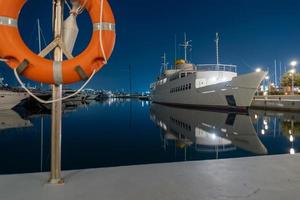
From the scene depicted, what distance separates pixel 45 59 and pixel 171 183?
1.73m

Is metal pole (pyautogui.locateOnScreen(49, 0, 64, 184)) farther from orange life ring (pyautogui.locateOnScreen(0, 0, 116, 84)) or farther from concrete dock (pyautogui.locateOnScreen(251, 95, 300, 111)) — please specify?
concrete dock (pyautogui.locateOnScreen(251, 95, 300, 111))

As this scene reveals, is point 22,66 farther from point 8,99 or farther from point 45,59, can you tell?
point 8,99

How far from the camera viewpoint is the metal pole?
7.77 ft

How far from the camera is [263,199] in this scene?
1.94 m

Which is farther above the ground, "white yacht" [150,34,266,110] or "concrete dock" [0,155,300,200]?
"white yacht" [150,34,266,110]

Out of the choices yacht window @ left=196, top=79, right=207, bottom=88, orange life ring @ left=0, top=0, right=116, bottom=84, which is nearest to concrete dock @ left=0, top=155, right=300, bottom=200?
orange life ring @ left=0, top=0, right=116, bottom=84

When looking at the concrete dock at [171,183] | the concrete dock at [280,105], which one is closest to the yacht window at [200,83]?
the concrete dock at [280,105]

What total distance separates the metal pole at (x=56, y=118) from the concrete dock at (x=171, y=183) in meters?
0.13

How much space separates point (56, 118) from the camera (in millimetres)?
2438

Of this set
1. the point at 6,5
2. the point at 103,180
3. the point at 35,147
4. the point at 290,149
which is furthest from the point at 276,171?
the point at 35,147

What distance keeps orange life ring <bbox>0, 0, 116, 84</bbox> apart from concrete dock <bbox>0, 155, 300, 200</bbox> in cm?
102

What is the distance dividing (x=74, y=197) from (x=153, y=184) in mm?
717

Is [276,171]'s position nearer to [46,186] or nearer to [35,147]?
[46,186]

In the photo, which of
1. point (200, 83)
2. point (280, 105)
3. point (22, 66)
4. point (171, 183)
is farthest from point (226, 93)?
point (22, 66)
